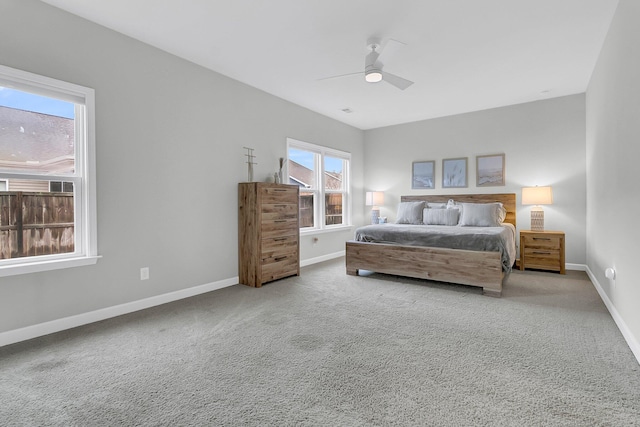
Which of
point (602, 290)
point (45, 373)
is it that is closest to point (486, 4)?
point (602, 290)

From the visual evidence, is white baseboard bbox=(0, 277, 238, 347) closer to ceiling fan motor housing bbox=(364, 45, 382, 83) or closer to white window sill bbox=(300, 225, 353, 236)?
white window sill bbox=(300, 225, 353, 236)

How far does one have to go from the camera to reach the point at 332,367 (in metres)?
1.99

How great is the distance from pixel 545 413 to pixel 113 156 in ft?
11.8

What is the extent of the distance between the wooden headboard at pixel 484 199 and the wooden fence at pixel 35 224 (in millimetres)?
5223

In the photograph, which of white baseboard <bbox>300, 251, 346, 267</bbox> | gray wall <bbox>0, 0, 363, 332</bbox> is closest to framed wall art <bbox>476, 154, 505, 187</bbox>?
white baseboard <bbox>300, 251, 346, 267</bbox>

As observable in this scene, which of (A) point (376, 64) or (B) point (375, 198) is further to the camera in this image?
(B) point (375, 198)

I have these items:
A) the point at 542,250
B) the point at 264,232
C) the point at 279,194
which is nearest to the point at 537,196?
the point at 542,250

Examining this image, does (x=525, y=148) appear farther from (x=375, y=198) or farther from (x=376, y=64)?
(x=376, y=64)

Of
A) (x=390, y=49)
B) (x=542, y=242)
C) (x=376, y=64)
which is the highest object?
(x=390, y=49)

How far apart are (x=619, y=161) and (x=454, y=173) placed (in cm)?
317

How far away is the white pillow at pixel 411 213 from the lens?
5263 millimetres

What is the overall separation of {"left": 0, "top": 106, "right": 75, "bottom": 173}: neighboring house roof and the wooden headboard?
5.22 m

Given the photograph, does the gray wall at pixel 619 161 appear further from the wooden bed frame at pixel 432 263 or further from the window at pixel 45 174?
the window at pixel 45 174

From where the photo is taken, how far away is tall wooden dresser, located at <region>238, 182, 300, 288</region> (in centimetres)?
389
